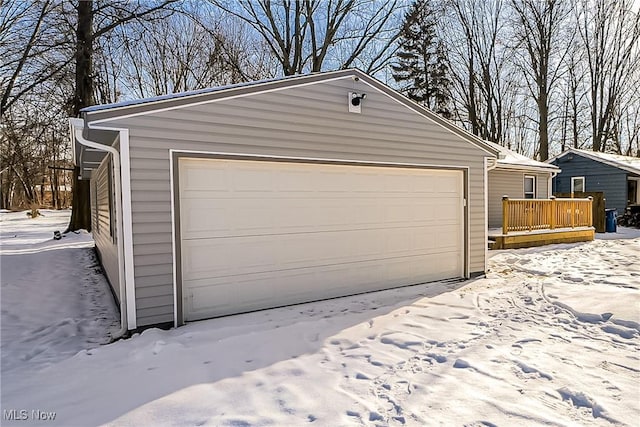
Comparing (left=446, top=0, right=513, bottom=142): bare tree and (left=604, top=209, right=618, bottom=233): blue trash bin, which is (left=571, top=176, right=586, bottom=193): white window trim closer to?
(left=604, top=209, right=618, bottom=233): blue trash bin

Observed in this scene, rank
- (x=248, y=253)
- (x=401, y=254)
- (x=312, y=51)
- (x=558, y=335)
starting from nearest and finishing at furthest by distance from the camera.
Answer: (x=558, y=335) → (x=248, y=253) → (x=401, y=254) → (x=312, y=51)

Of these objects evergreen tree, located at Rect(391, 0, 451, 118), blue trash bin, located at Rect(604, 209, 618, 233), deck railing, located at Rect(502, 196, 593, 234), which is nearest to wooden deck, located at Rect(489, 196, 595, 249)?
deck railing, located at Rect(502, 196, 593, 234)

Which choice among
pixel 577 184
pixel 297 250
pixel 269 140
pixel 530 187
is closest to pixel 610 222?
pixel 530 187

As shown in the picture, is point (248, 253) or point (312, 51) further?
point (312, 51)

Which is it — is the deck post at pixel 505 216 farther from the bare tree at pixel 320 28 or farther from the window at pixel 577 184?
the window at pixel 577 184

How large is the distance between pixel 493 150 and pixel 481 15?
19737 millimetres

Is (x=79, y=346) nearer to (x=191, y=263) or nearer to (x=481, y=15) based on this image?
(x=191, y=263)

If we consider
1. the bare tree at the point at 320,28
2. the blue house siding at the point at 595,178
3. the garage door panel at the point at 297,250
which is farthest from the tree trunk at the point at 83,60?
the blue house siding at the point at 595,178

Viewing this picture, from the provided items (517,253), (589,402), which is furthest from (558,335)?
(517,253)

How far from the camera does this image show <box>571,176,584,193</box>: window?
18125mm

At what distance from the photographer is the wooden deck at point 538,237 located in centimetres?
1022

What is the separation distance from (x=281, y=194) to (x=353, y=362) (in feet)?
8.47

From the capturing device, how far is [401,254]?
6430 mm

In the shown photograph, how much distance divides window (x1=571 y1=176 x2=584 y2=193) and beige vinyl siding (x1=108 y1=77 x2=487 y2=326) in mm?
14370
